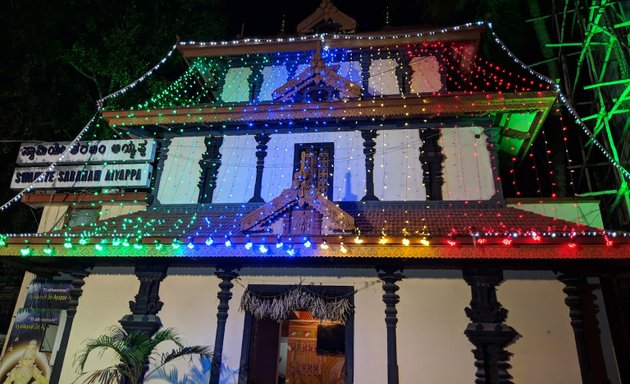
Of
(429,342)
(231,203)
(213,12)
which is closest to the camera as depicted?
(429,342)

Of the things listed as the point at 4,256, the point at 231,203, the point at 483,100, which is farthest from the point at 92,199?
the point at 483,100

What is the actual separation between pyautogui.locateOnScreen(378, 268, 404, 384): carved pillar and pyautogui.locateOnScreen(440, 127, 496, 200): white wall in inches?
108

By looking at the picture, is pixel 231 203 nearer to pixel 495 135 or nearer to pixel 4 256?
pixel 4 256

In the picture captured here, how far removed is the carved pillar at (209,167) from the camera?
11.7m

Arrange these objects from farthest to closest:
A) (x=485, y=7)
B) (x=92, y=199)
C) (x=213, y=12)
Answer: (x=213, y=12), (x=485, y=7), (x=92, y=199)

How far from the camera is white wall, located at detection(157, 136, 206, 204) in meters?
11.9

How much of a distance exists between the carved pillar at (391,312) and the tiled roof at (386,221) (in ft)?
3.97

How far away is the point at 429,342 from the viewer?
886cm

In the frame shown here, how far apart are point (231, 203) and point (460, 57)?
886 centimetres

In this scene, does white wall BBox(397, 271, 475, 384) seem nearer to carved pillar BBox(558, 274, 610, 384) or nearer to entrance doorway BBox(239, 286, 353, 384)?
carved pillar BBox(558, 274, 610, 384)

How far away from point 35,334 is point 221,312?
5943 millimetres

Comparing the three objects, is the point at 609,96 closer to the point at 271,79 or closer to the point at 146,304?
the point at 271,79

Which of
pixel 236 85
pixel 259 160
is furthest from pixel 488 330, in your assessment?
pixel 236 85

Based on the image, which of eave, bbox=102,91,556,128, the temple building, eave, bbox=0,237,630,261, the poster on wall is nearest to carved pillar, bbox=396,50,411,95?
the temple building
